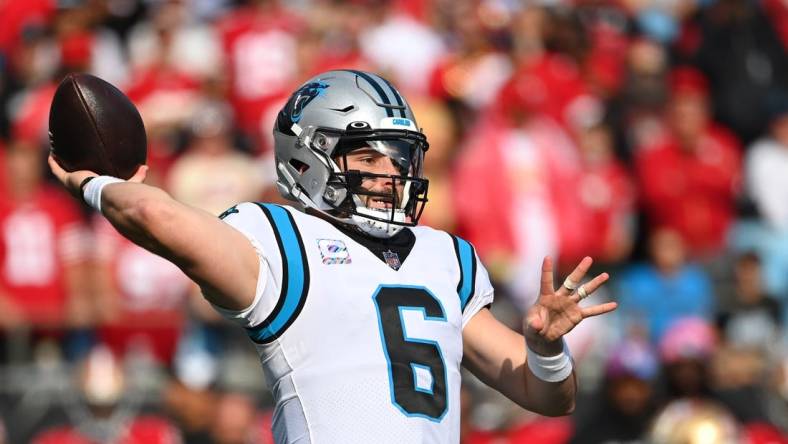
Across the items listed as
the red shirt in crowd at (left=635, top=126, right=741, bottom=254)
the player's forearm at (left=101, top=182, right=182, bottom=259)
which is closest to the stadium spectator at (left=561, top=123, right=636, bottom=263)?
the red shirt in crowd at (left=635, top=126, right=741, bottom=254)

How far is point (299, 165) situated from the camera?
167 inches

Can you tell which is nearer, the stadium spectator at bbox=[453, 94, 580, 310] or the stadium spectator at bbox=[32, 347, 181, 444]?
the stadium spectator at bbox=[32, 347, 181, 444]

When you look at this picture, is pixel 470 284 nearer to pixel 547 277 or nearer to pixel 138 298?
pixel 547 277

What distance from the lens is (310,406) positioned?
12.6ft

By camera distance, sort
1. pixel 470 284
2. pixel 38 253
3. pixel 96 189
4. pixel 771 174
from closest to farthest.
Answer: pixel 96 189 → pixel 470 284 → pixel 38 253 → pixel 771 174

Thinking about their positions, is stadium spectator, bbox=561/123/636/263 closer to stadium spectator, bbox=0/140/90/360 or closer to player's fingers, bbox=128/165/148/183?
stadium spectator, bbox=0/140/90/360

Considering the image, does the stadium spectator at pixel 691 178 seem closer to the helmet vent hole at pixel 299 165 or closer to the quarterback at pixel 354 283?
the quarterback at pixel 354 283

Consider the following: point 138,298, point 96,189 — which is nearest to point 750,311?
point 138,298

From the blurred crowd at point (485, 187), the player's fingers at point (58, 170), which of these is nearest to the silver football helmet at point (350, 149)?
the player's fingers at point (58, 170)

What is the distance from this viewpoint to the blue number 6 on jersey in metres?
3.88

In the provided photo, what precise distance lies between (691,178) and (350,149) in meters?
6.52

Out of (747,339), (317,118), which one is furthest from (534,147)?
(317,118)

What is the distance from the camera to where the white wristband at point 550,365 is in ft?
13.6

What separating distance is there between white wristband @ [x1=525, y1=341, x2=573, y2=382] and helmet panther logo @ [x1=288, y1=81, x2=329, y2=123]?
92cm
